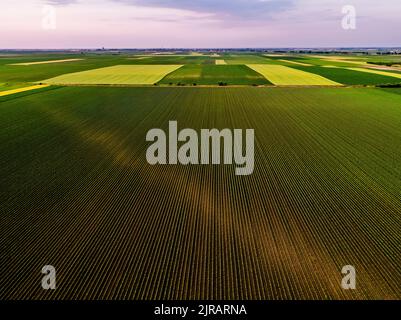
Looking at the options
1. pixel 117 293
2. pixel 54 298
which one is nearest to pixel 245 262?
pixel 117 293

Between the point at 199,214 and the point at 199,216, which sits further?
the point at 199,214

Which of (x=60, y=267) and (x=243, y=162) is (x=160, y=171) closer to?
(x=243, y=162)

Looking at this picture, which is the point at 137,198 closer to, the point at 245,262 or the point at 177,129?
the point at 245,262

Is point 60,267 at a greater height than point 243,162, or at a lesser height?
lesser

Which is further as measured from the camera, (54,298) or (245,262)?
(245,262)
